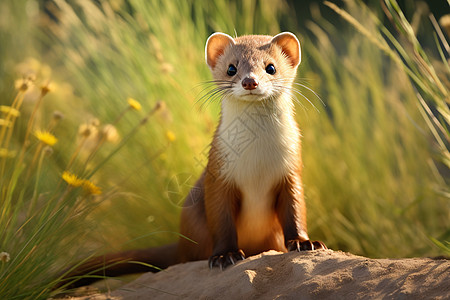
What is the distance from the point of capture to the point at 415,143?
4.58 m

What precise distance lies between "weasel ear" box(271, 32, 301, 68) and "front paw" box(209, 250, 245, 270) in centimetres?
103

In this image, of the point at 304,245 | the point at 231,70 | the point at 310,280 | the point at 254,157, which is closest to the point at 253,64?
the point at 231,70

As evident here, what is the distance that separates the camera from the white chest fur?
276cm

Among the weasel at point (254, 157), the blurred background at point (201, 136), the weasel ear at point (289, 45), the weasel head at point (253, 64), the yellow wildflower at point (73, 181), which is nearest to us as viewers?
the yellow wildflower at point (73, 181)

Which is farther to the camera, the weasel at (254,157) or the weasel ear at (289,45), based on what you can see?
the weasel ear at (289,45)

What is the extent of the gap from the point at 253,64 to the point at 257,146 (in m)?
0.40

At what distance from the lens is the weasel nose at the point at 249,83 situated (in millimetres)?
2527

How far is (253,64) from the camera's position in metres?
2.70

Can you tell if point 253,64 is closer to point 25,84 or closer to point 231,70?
point 231,70

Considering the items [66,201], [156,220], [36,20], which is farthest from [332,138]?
[36,20]

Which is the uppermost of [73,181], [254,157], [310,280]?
[73,181]

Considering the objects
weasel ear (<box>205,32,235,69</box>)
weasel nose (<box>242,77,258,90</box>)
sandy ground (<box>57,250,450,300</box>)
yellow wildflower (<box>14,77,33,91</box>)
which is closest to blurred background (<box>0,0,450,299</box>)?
weasel ear (<box>205,32,235,69</box>)

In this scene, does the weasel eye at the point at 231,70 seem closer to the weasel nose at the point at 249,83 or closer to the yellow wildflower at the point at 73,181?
the weasel nose at the point at 249,83

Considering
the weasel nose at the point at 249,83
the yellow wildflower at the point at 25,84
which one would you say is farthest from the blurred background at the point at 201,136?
the weasel nose at the point at 249,83
